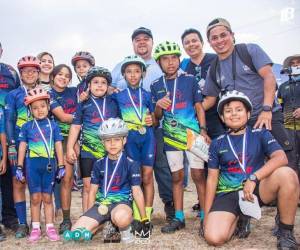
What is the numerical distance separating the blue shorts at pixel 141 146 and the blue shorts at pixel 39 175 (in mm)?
1390

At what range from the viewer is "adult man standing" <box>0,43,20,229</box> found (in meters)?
6.72

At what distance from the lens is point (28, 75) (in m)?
6.68

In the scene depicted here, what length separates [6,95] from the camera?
6613 millimetres

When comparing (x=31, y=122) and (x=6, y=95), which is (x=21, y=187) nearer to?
(x=31, y=122)

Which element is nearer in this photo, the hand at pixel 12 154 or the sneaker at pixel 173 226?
the sneaker at pixel 173 226

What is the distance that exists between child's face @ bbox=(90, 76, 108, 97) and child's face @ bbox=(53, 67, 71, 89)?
36.0 inches

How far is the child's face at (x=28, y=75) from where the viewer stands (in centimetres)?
666

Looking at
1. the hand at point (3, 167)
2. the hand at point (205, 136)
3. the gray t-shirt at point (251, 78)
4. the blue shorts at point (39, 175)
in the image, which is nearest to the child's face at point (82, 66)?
the blue shorts at point (39, 175)

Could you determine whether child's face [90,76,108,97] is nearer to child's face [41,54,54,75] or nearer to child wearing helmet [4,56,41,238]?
child wearing helmet [4,56,41,238]

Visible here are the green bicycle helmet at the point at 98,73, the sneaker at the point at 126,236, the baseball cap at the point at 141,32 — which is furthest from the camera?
the baseball cap at the point at 141,32

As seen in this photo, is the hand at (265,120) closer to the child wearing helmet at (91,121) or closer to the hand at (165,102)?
the hand at (165,102)

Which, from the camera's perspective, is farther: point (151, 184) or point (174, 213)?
point (174, 213)

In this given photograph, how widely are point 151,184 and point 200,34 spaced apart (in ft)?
11.0

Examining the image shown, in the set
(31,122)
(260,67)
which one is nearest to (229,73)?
(260,67)
